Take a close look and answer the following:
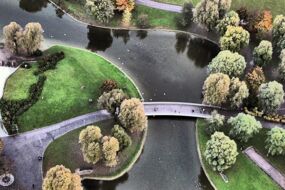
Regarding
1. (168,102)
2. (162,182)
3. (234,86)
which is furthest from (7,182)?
(234,86)

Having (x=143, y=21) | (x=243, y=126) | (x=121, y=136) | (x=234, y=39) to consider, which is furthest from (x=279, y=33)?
(x=121, y=136)

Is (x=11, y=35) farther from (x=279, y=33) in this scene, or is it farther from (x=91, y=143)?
(x=279, y=33)

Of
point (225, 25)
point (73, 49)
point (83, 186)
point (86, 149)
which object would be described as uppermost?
point (225, 25)

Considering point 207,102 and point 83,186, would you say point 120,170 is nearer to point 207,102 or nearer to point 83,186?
point 83,186

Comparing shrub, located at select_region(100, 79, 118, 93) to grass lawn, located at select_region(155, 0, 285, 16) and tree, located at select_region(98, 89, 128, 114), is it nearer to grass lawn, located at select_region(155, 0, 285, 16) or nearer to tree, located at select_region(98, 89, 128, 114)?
tree, located at select_region(98, 89, 128, 114)

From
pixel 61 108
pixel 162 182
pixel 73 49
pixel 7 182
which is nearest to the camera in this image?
pixel 7 182

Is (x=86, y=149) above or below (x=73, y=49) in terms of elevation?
below

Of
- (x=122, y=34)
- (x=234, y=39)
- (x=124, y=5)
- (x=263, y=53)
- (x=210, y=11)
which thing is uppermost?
(x=210, y=11)

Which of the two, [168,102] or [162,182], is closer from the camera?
[162,182]
